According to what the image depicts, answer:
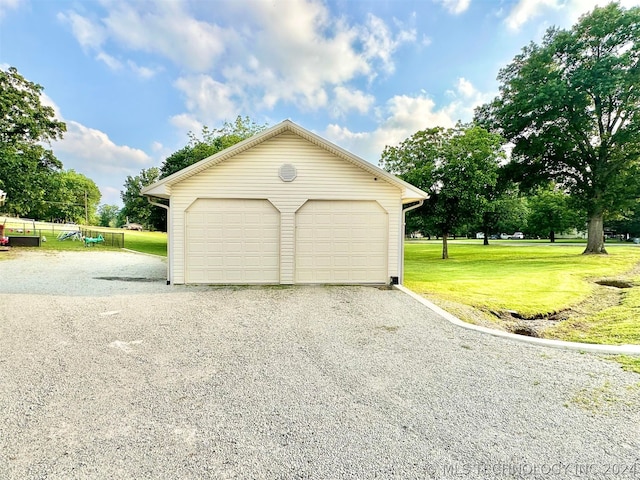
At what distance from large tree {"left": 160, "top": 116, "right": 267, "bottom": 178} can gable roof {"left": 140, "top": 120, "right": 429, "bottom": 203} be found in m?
14.4

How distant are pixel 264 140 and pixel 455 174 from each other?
39.1 ft

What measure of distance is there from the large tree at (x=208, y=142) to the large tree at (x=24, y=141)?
7137 mm

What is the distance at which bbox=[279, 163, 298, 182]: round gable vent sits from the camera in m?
9.01

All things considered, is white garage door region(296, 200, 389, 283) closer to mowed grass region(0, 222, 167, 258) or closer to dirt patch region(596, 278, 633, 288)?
dirt patch region(596, 278, 633, 288)

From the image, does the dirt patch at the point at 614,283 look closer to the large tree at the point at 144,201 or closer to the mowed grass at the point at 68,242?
the large tree at the point at 144,201

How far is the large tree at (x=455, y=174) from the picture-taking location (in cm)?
1648

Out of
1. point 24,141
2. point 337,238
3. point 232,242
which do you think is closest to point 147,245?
point 24,141

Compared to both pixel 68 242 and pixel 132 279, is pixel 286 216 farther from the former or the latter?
pixel 68 242

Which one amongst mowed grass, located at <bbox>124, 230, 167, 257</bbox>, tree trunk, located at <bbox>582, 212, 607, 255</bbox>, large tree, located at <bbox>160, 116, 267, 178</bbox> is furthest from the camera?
mowed grass, located at <bbox>124, 230, 167, 257</bbox>

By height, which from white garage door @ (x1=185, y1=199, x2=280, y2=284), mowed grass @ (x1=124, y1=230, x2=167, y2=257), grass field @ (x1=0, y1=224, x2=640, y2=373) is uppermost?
white garage door @ (x1=185, y1=199, x2=280, y2=284)

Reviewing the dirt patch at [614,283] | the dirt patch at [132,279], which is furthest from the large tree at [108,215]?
the dirt patch at [614,283]

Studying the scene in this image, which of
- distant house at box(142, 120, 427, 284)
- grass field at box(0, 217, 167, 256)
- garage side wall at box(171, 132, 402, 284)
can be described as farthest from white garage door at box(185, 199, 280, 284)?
grass field at box(0, 217, 167, 256)

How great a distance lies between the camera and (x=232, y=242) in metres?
9.03

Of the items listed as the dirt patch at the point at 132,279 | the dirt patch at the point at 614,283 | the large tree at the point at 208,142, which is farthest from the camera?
the large tree at the point at 208,142
